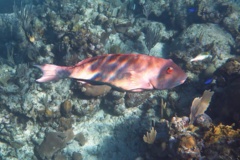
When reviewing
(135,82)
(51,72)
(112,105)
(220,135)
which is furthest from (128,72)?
(112,105)

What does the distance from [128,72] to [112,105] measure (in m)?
3.06

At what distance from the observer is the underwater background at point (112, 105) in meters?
4.91

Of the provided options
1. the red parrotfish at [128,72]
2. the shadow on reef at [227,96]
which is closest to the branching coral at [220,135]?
the shadow on reef at [227,96]

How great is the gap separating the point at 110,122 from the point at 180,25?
604 centimetres

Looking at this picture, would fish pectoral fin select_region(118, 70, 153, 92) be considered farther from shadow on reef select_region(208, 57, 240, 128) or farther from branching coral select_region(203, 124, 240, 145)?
shadow on reef select_region(208, 57, 240, 128)

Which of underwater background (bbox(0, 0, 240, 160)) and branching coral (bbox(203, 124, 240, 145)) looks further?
underwater background (bbox(0, 0, 240, 160))

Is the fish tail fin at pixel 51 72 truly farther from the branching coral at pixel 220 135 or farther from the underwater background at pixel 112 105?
the branching coral at pixel 220 135

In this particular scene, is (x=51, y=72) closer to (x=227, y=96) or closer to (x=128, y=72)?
(x=128, y=72)

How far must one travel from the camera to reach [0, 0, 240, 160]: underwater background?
4.91 metres

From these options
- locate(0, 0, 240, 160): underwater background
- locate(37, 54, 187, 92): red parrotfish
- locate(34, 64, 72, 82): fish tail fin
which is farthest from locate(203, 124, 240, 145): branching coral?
locate(34, 64, 72, 82): fish tail fin

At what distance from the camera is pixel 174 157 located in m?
4.43

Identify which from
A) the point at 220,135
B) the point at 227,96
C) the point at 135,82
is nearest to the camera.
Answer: the point at 135,82

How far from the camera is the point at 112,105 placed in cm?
678

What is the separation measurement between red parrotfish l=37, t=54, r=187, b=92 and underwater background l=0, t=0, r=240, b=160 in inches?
53.1
